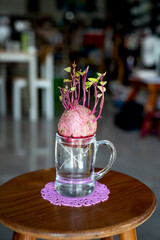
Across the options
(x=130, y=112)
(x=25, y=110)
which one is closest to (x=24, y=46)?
(x=25, y=110)

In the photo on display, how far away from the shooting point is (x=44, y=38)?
30.0ft

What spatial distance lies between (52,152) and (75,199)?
93.5 inches

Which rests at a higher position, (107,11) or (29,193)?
(107,11)

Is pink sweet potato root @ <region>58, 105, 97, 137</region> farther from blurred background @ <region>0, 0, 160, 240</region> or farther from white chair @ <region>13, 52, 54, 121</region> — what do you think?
white chair @ <region>13, 52, 54, 121</region>

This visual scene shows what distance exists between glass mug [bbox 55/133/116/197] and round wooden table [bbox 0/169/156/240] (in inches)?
3.2

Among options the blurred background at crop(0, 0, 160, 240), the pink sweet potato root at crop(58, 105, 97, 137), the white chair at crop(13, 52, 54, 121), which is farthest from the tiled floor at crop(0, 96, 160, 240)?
the pink sweet potato root at crop(58, 105, 97, 137)

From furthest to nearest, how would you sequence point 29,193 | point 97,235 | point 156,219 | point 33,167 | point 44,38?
1. point 44,38
2. point 33,167
3. point 156,219
4. point 29,193
5. point 97,235

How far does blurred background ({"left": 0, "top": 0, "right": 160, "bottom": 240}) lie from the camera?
3211mm

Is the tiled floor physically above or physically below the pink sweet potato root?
below

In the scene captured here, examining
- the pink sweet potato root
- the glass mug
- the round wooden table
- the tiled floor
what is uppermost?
the pink sweet potato root

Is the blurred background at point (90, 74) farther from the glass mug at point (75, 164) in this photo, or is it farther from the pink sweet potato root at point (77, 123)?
the pink sweet potato root at point (77, 123)

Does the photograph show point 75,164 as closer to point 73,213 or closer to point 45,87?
point 73,213

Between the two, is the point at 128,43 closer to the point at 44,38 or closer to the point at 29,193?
the point at 44,38

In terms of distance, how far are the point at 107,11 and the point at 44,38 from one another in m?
2.98
